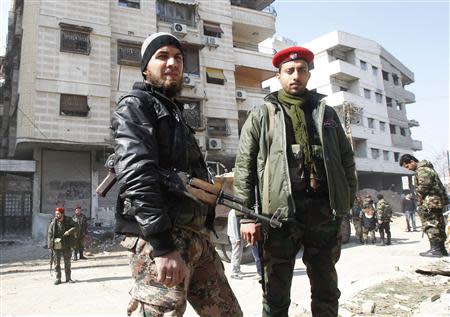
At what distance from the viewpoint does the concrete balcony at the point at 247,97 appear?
23781mm

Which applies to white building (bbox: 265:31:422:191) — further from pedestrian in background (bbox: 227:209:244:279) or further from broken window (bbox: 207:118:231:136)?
pedestrian in background (bbox: 227:209:244:279)

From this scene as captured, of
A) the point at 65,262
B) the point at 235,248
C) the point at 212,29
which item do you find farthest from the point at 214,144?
the point at 235,248

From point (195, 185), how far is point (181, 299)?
583 mm

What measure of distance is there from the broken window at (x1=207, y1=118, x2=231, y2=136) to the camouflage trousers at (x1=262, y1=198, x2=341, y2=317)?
19683 mm

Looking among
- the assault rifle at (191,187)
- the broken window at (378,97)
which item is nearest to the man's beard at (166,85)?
the assault rifle at (191,187)

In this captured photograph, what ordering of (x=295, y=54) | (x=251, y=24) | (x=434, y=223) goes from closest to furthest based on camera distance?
(x=295, y=54) → (x=434, y=223) → (x=251, y=24)

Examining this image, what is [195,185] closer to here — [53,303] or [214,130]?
[53,303]

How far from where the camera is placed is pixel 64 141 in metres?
18.0

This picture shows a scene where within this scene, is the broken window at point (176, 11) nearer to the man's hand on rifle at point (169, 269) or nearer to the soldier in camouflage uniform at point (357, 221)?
the soldier in camouflage uniform at point (357, 221)

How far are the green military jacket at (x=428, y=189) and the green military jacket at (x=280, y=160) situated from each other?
4.94 meters

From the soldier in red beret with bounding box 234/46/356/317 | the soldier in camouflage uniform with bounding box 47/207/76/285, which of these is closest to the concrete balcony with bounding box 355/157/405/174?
the soldier in camouflage uniform with bounding box 47/207/76/285

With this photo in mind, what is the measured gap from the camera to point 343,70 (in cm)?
3122

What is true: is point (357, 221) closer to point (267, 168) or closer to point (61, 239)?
point (61, 239)

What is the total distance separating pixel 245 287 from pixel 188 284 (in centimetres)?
500
